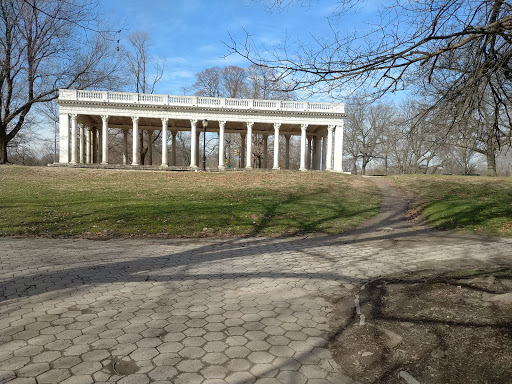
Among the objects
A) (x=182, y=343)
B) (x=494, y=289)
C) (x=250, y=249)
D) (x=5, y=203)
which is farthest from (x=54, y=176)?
(x=494, y=289)

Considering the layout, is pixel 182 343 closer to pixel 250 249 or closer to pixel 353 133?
pixel 250 249

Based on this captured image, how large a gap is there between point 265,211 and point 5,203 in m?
10.2

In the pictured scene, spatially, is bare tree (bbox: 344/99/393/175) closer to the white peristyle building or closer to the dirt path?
the white peristyle building

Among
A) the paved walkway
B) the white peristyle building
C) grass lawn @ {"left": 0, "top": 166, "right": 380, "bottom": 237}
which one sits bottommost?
the paved walkway

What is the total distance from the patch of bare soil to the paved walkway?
30cm

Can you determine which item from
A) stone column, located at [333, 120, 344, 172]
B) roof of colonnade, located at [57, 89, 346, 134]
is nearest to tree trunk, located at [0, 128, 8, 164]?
roof of colonnade, located at [57, 89, 346, 134]

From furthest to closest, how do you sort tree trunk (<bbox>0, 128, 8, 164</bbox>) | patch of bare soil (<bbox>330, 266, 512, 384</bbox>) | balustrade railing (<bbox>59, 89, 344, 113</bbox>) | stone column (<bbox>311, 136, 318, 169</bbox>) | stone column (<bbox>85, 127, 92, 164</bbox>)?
stone column (<bbox>311, 136, 318, 169</bbox>) < stone column (<bbox>85, 127, 92, 164</bbox>) < balustrade railing (<bbox>59, 89, 344, 113</bbox>) < tree trunk (<bbox>0, 128, 8, 164</bbox>) < patch of bare soil (<bbox>330, 266, 512, 384</bbox>)

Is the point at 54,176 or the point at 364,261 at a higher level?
the point at 54,176

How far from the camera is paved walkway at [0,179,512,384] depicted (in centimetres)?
289

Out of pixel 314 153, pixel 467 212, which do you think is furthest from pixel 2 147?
pixel 467 212

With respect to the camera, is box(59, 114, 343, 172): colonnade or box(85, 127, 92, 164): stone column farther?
box(85, 127, 92, 164): stone column

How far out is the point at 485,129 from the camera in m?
7.43

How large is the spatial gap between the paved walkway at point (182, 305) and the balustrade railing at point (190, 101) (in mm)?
31931

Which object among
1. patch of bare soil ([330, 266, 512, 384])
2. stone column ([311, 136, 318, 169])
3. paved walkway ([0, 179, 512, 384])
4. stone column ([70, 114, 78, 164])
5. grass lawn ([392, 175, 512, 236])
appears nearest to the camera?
patch of bare soil ([330, 266, 512, 384])
